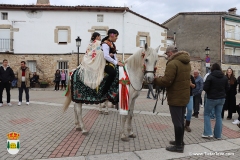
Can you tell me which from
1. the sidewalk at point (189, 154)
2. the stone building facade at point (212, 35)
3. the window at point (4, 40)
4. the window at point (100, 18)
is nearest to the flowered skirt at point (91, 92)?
the sidewalk at point (189, 154)

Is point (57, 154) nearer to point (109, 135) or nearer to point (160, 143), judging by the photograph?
point (109, 135)

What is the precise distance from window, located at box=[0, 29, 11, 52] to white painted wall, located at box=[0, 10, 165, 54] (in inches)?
30.8

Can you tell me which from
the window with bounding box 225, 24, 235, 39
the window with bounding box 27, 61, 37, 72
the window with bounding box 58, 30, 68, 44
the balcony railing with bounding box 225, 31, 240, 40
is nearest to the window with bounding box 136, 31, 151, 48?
the window with bounding box 58, 30, 68, 44

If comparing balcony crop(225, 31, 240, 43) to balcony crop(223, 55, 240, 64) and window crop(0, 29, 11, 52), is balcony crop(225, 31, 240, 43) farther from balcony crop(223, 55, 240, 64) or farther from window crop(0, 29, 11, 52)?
window crop(0, 29, 11, 52)

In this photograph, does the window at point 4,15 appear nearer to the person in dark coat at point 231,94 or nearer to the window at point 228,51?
the person in dark coat at point 231,94

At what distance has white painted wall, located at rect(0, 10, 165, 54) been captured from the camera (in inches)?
825

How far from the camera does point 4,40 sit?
21141 millimetres

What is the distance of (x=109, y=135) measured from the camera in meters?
5.17

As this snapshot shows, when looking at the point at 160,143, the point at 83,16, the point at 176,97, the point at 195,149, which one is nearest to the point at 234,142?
the point at 195,149

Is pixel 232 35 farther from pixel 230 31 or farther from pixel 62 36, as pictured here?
pixel 62 36

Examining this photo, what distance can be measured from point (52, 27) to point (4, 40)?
530 cm

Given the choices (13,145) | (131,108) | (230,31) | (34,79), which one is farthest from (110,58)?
(230,31)

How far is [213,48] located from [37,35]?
2330 centimetres

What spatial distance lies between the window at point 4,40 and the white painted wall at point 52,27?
78 cm
